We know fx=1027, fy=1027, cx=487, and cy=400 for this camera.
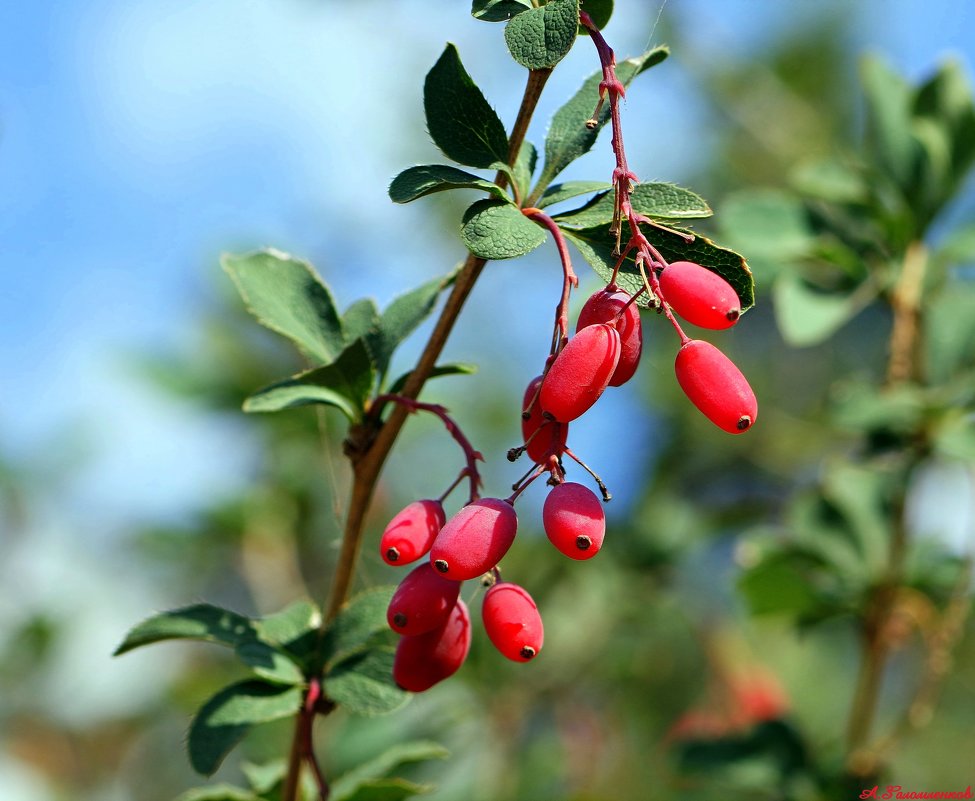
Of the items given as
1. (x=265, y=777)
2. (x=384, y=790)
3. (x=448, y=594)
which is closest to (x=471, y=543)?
(x=448, y=594)

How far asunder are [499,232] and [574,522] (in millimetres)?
224

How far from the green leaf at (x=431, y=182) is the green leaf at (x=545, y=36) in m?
0.10

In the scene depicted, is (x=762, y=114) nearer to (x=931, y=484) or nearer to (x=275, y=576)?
(x=931, y=484)

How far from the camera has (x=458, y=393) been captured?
10.2 feet

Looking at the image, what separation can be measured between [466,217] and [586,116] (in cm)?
21

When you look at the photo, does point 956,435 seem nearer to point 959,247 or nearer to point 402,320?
point 959,247

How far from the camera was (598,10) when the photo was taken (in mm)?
899

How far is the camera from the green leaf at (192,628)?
939mm

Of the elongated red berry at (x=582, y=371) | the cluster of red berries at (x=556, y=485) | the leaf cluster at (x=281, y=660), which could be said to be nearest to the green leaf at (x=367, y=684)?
the leaf cluster at (x=281, y=660)

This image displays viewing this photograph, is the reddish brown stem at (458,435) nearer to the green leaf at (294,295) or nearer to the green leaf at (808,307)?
the green leaf at (294,295)

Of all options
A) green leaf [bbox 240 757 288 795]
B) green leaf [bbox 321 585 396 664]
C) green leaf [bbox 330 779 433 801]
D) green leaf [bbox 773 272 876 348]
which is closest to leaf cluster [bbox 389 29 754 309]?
green leaf [bbox 321 585 396 664]

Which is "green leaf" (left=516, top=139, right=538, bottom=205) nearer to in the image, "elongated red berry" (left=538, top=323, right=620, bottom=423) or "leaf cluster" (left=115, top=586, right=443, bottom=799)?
"elongated red berry" (left=538, top=323, right=620, bottom=423)

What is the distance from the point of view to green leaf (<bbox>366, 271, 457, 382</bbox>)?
1003mm

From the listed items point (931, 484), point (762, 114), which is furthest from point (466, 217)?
point (762, 114)
